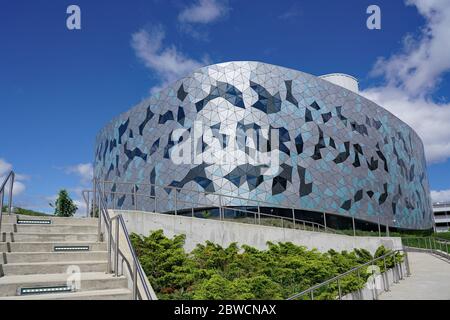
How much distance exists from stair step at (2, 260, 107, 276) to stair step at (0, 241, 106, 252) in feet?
1.86

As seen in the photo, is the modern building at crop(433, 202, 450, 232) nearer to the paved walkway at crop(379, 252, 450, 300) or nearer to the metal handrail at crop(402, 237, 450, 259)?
the metal handrail at crop(402, 237, 450, 259)

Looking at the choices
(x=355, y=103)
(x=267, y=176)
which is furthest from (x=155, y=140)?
(x=355, y=103)

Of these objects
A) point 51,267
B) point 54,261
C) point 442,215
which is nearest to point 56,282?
point 51,267

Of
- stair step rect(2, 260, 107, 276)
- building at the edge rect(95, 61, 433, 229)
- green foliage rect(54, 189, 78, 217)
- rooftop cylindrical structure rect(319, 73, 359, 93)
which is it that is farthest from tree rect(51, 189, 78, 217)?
rooftop cylindrical structure rect(319, 73, 359, 93)

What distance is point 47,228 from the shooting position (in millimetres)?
7512

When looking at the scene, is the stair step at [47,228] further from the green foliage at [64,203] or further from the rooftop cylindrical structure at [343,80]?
the rooftop cylindrical structure at [343,80]

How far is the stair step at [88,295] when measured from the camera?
492cm

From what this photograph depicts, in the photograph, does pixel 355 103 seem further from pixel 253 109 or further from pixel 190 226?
pixel 190 226

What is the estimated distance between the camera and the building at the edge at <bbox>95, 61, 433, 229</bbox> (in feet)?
97.3

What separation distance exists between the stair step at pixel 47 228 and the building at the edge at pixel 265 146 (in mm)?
19997

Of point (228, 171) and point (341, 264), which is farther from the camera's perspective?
point (228, 171)

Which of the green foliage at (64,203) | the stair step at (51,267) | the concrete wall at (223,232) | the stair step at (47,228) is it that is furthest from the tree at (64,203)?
the stair step at (51,267)
